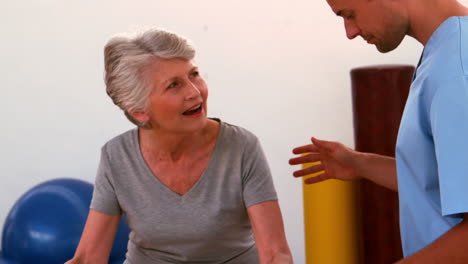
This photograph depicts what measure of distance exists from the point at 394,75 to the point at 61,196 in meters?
1.42

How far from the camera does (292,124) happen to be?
3.34m

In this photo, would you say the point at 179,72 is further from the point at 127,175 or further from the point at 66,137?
the point at 66,137

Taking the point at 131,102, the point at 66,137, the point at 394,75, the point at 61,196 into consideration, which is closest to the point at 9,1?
the point at 66,137

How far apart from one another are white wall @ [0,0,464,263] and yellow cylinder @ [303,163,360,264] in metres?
0.26

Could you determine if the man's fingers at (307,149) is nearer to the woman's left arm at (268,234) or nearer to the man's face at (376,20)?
the woman's left arm at (268,234)

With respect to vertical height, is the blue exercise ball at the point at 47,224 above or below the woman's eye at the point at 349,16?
below

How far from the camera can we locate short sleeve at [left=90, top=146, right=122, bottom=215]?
214cm

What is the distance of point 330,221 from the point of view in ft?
10.3

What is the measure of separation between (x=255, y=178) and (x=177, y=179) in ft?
0.77

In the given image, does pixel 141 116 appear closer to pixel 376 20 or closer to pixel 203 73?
pixel 376 20

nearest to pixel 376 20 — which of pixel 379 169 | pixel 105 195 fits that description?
pixel 379 169

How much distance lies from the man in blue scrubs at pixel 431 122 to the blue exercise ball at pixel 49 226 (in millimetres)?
1670

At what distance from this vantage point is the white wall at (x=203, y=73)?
3277 mm

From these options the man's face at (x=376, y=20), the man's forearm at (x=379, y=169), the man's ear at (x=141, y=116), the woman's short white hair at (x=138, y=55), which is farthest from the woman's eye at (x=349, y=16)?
the man's ear at (x=141, y=116)
